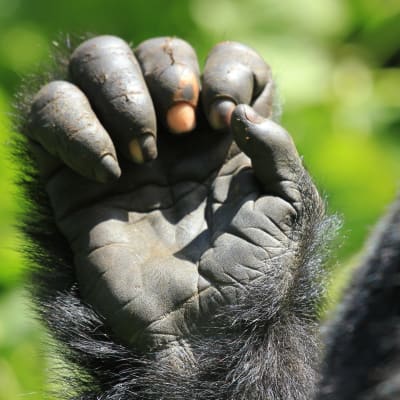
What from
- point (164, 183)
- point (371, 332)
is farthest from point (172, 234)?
point (371, 332)

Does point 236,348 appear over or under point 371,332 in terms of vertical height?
under

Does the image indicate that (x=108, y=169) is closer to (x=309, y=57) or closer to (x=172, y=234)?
(x=172, y=234)

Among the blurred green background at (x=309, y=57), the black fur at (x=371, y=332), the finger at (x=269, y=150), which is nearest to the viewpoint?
the black fur at (x=371, y=332)

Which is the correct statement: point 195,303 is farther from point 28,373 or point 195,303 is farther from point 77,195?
point 28,373

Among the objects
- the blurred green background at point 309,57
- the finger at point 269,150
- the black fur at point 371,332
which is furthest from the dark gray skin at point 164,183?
the blurred green background at point 309,57

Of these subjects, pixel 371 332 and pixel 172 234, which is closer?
pixel 371 332

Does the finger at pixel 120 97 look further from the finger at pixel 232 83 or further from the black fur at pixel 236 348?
the black fur at pixel 236 348
